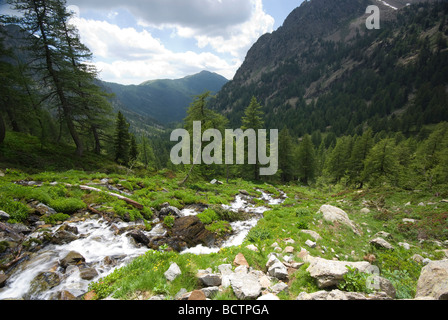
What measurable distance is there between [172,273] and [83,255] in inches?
173

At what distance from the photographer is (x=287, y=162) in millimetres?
43719

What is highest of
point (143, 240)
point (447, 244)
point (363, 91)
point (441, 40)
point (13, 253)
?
point (441, 40)

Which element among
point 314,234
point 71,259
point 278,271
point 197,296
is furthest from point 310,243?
point 71,259

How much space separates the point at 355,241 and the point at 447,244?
18.4 ft

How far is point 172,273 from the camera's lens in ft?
19.2

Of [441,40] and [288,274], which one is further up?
[441,40]

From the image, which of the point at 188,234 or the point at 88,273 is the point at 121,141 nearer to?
the point at 188,234

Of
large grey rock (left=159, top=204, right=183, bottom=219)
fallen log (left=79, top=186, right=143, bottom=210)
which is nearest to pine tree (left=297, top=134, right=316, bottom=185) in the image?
large grey rock (left=159, top=204, right=183, bottom=219)

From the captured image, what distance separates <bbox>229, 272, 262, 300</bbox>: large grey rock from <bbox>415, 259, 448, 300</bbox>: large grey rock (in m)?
4.26

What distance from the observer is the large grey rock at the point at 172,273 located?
18.8 ft
